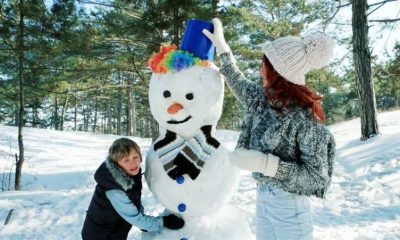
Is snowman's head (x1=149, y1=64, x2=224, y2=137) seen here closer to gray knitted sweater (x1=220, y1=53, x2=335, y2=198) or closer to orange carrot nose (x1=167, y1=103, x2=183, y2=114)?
orange carrot nose (x1=167, y1=103, x2=183, y2=114)

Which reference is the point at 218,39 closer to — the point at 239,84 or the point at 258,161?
the point at 239,84

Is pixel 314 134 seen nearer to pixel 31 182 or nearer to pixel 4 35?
pixel 4 35

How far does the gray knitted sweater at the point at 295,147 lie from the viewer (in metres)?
1.97

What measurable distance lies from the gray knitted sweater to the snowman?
2.08 ft

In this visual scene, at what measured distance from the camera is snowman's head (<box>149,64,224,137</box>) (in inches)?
110

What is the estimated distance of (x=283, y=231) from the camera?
208cm

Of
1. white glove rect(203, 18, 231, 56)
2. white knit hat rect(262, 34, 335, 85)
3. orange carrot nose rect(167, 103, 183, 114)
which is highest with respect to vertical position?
white glove rect(203, 18, 231, 56)

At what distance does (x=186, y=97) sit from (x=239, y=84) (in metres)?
0.44

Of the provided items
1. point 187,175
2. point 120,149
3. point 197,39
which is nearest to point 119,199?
point 120,149

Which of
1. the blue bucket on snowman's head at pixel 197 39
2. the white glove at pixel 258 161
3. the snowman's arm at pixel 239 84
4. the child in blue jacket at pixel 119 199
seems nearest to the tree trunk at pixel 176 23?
the blue bucket on snowman's head at pixel 197 39

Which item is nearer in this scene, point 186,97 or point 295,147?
point 295,147

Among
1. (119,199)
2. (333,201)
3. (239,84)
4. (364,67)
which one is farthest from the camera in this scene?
(364,67)

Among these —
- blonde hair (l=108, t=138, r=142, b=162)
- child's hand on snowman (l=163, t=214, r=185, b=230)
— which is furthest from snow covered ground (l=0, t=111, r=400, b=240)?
blonde hair (l=108, t=138, r=142, b=162)

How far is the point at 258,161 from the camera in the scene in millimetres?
1994
